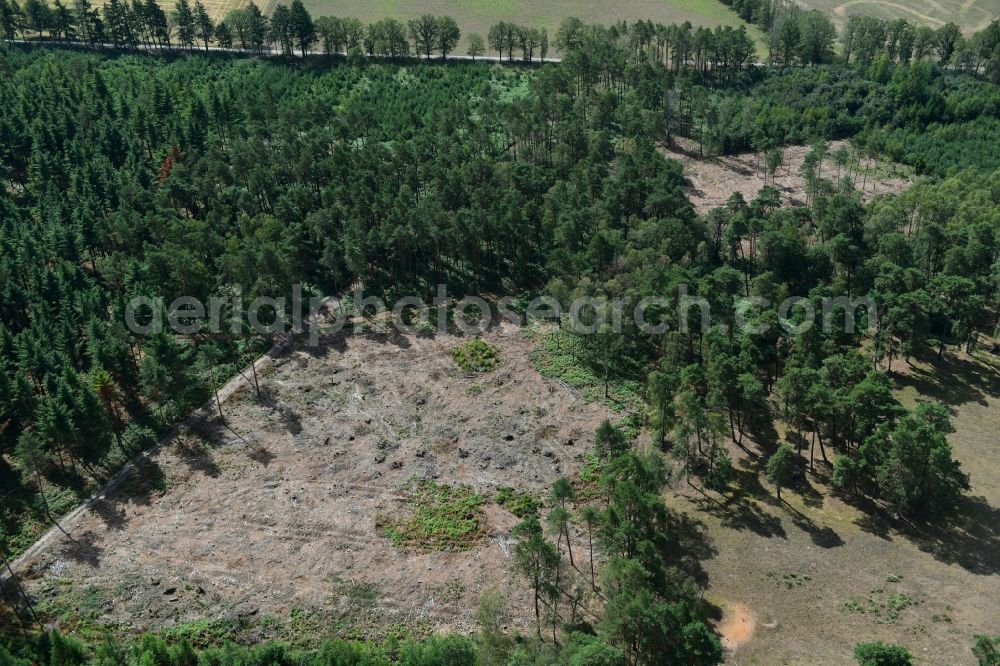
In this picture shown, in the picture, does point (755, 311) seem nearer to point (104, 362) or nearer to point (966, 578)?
point (966, 578)

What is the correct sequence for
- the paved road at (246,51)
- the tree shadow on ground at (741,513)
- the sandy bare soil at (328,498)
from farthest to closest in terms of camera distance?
1. the paved road at (246,51)
2. the tree shadow on ground at (741,513)
3. the sandy bare soil at (328,498)

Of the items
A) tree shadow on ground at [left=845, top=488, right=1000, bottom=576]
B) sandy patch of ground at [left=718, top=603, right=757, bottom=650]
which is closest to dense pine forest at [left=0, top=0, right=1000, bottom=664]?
tree shadow on ground at [left=845, top=488, right=1000, bottom=576]

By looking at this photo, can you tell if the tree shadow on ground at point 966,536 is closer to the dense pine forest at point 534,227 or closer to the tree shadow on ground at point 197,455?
the dense pine forest at point 534,227

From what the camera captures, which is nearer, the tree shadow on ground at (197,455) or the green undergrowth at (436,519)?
the green undergrowth at (436,519)

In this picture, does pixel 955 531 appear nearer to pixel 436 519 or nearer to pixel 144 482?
pixel 436 519

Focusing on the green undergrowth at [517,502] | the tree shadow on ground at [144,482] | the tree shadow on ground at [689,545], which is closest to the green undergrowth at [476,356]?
the green undergrowth at [517,502]

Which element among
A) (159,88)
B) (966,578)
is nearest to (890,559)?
(966,578)

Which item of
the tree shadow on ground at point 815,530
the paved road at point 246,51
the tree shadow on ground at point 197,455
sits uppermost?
the paved road at point 246,51
